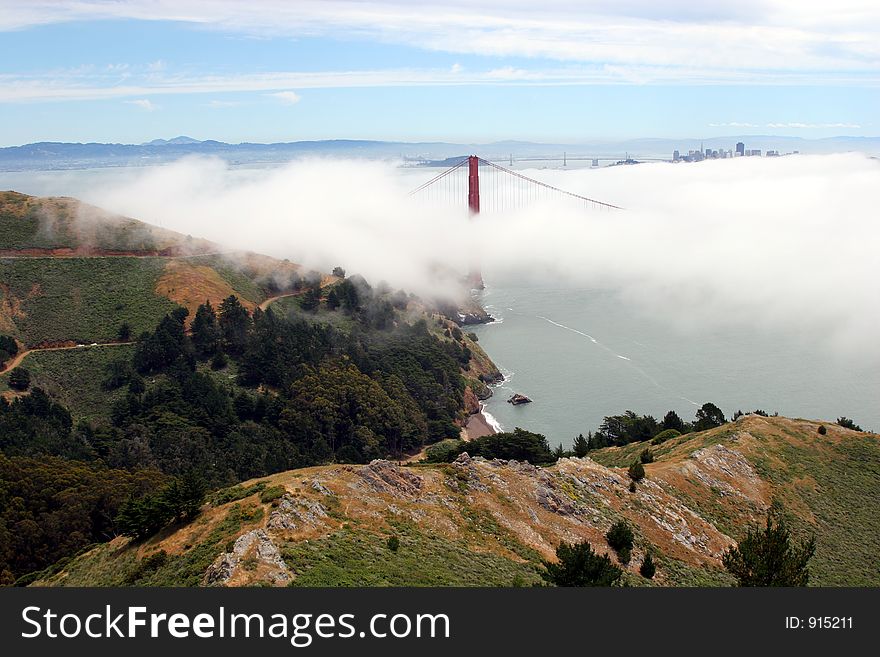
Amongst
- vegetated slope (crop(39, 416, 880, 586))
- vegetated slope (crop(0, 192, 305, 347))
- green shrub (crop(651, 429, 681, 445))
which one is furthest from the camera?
vegetated slope (crop(0, 192, 305, 347))

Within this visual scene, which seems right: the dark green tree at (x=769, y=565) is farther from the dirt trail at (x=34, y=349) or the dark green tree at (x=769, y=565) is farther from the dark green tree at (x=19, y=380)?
the dirt trail at (x=34, y=349)

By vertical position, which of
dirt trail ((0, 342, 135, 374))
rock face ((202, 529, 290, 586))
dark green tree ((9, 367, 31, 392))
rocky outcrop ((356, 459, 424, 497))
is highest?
rock face ((202, 529, 290, 586))

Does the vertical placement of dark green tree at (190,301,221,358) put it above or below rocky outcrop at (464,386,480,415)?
above

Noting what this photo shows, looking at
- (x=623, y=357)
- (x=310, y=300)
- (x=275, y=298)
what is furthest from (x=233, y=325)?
(x=623, y=357)

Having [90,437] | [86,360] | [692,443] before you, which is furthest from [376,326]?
[692,443]

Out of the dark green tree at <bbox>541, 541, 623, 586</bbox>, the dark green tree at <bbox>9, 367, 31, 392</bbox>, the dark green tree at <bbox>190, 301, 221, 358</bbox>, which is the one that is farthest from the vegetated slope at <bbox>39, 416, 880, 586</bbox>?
the dark green tree at <bbox>190, 301, 221, 358</bbox>

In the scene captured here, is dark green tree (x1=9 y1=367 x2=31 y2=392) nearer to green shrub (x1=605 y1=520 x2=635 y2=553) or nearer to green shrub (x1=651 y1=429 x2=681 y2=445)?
green shrub (x1=651 y1=429 x2=681 y2=445)

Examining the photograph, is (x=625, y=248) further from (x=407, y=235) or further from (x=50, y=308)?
(x=50, y=308)
